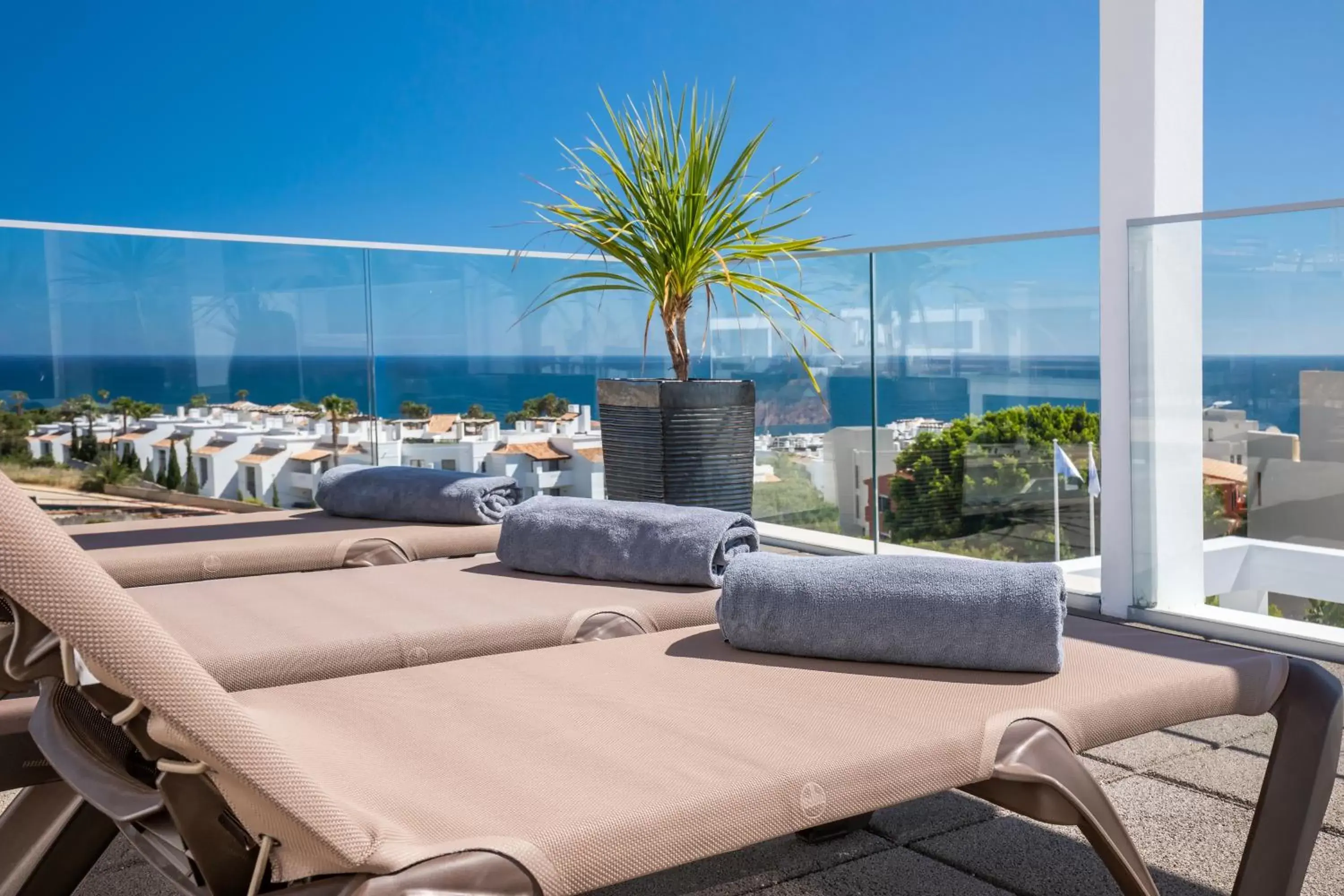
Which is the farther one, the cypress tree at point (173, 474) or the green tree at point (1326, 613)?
the cypress tree at point (173, 474)

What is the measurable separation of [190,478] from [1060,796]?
4.23 metres

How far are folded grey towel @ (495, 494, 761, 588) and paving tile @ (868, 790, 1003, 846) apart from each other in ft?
1.66

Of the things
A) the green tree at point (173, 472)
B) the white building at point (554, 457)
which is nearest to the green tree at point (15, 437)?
the green tree at point (173, 472)

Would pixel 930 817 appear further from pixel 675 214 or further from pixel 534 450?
pixel 534 450

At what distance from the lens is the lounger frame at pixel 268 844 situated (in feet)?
3.28

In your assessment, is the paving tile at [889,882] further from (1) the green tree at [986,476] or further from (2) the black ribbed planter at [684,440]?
(1) the green tree at [986,476]

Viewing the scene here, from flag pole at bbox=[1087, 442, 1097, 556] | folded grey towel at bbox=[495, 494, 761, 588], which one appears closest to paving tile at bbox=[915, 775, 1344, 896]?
folded grey towel at bbox=[495, 494, 761, 588]

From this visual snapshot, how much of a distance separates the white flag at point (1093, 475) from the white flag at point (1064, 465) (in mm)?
35

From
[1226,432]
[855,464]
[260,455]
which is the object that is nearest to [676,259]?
[855,464]

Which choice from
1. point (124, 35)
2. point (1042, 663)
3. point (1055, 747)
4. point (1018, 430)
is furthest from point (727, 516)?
point (124, 35)

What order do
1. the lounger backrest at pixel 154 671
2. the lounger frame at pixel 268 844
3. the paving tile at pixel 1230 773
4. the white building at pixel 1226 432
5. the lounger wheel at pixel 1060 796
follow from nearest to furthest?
the lounger backrest at pixel 154 671
the lounger frame at pixel 268 844
the lounger wheel at pixel 1060 796
the paving tile at pixel 1230 773
the white building at pixel 1226 432

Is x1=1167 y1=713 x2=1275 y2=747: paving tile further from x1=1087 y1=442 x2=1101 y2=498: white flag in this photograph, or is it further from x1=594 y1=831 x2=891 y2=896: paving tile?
x1=1087 y1=442 x2=1101 y2=498: white flag

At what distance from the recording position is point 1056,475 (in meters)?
3.83

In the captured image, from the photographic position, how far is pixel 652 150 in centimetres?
397
